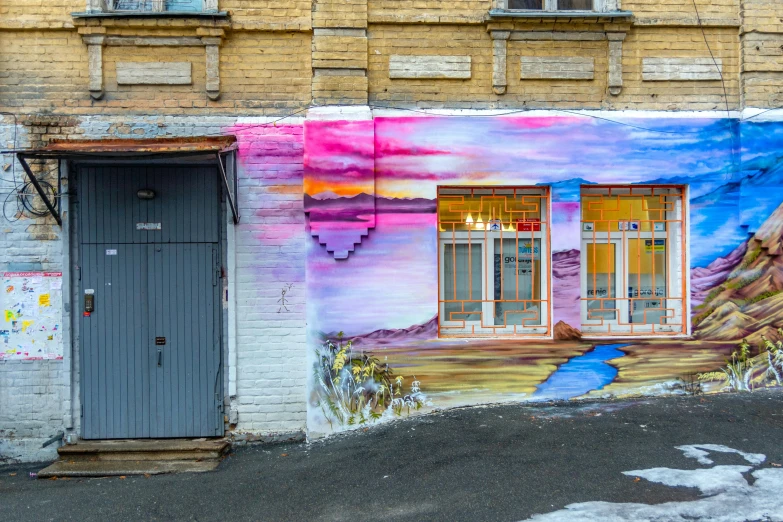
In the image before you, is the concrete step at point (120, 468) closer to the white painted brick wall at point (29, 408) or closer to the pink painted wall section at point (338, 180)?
the white painted brick wall at point (29, 408)

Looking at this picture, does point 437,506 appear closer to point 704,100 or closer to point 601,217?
point 601,217

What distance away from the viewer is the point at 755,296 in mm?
6859

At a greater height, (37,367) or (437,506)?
(37,367)

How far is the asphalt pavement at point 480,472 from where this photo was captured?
465 centimetres

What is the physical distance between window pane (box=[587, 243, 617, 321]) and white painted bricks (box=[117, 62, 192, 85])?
14.4 ft

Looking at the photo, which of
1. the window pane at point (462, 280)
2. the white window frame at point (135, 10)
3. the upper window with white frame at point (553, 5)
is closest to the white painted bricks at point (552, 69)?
the upper window with white frame at point (553, 5)

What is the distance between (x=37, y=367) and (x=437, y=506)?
14.0 ft

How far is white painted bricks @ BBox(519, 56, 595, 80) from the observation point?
674 centimetres

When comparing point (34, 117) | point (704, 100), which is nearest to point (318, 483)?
point (34, 117)

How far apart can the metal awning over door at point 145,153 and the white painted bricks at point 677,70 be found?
4.17 m

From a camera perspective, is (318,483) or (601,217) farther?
A: (601,217)

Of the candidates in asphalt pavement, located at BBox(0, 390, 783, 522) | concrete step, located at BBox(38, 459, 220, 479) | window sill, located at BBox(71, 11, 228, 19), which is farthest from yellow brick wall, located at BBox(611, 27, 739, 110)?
concrete step, located at BBox(38, 459, 220, 479)

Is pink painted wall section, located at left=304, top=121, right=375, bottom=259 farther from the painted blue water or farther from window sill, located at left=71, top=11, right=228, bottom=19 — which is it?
the painted blue water

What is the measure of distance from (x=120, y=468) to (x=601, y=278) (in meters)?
4.99
